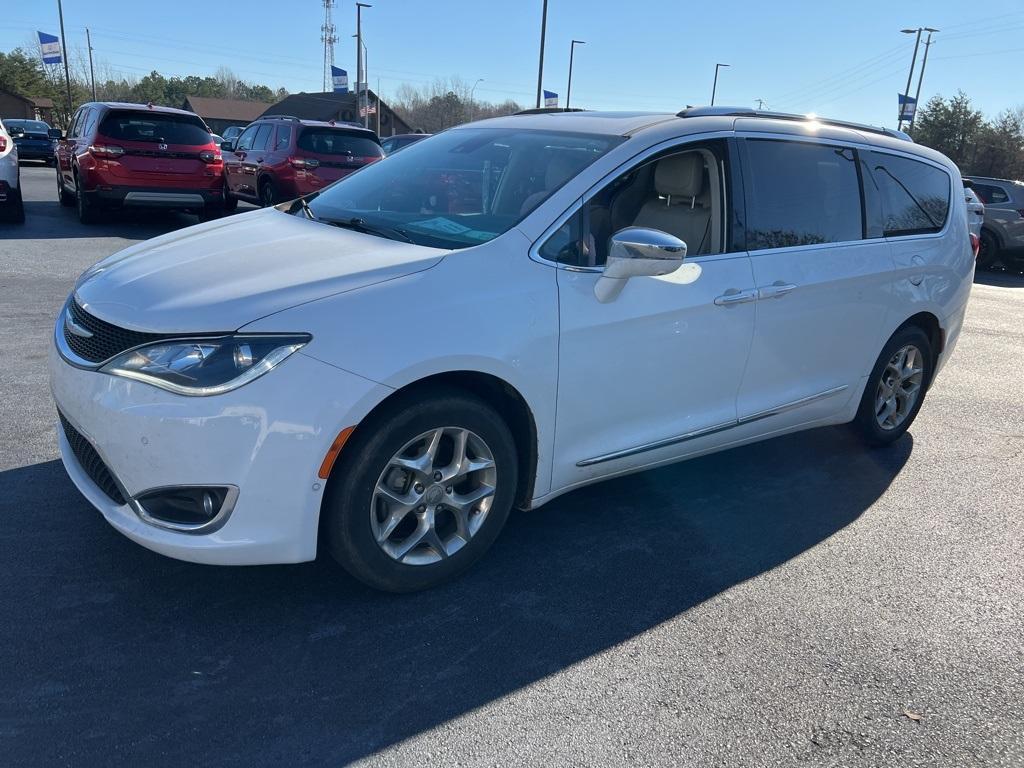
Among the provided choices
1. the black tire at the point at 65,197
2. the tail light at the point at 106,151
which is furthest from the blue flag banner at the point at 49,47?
the tail light at the point at 106,151

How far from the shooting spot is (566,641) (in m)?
2.97

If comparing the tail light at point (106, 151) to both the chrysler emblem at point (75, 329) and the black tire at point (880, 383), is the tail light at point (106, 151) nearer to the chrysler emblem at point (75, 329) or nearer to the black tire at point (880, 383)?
the chrysler emblem at point (75, 329)

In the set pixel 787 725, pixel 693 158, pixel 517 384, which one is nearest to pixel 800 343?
pixel 693 158

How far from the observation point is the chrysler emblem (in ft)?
9.77

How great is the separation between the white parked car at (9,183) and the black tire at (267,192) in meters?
3.31

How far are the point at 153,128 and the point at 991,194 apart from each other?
14966mm

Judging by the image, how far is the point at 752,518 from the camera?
13.4ft

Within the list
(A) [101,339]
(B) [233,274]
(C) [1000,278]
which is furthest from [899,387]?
(C) [1000,278]

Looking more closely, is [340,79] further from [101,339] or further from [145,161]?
Answer: [101,339]

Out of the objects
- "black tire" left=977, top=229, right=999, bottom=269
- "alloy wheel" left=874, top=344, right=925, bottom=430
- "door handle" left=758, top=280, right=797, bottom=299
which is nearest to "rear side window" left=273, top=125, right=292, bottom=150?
"alloy wheel" left=874, top=344, right=925, bottom=430

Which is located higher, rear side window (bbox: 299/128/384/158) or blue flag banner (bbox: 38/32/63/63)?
blue flag banner (bbox: 38/32/63/63)

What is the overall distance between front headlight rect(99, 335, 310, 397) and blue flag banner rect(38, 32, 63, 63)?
45.8 metres

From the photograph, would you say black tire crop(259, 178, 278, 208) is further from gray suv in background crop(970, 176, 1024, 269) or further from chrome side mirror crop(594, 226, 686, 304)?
gray suv in background crop(970, 176, 1024, 269)

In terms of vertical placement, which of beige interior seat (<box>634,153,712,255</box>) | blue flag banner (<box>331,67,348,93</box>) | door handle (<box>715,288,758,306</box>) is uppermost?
blue flag banner (<box>331,67,348,93</box>)
